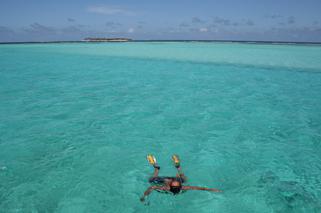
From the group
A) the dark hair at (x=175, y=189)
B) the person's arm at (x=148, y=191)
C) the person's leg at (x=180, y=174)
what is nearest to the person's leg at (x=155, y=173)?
the person's arm at (x=148, y=191)

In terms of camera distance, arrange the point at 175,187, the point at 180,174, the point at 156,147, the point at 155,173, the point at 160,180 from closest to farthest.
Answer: the point at 175,187
the point at 160,180
the point at 180,174
the point at 155,173
the point at 156,147

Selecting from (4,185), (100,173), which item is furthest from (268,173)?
(4,185)

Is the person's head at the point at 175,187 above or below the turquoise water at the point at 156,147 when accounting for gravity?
above

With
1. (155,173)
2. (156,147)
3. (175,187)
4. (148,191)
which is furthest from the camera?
(156,147)

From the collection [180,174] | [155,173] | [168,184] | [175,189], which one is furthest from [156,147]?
[175,189]

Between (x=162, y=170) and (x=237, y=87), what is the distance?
1313cm

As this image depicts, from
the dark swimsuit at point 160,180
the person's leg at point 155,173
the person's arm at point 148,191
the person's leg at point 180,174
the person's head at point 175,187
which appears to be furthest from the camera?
the person's leg at point 180,174

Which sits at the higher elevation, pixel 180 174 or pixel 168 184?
pixel 168 184

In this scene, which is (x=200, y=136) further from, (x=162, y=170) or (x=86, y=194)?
(x=86, y=194)

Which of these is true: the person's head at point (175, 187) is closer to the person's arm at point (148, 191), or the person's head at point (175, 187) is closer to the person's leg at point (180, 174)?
the person's arm at point (148, 191)

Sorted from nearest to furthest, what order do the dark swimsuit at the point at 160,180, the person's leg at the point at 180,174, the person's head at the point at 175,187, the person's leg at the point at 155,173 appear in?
the person's head at the point at 175,187
the dark swimsuit at the point at 160,180
the person's leg at the point at 155,173
the person's leg at the point at 180,174

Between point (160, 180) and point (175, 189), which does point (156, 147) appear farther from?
point (175, 189)

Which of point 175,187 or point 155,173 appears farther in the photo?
point 155,173

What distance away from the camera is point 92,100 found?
14.5m
